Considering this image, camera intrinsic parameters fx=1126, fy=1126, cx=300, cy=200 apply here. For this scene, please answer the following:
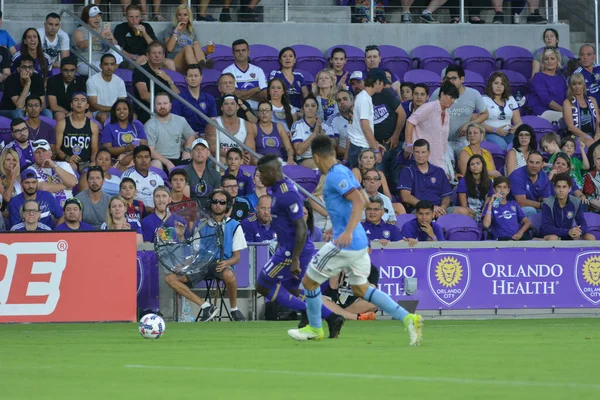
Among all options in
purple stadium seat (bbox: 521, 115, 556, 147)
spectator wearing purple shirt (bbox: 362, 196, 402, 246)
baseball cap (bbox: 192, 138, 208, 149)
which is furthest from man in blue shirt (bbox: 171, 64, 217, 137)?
purple stadium seat (bbox: 521, 115, 556, 147)

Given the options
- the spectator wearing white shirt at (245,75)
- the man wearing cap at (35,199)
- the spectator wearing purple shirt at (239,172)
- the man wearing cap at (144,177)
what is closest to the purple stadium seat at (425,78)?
the spectator wearing white shirt at (245,75)

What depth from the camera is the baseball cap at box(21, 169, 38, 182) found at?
50.1ft

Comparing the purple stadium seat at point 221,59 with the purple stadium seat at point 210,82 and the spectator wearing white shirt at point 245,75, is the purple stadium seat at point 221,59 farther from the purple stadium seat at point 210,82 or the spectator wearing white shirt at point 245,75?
the spectator wearing white shirt at point 245,75

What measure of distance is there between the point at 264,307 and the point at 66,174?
3392 mm

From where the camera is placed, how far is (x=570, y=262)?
15953mm

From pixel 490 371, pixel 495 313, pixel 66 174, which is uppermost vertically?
pixel 66 174

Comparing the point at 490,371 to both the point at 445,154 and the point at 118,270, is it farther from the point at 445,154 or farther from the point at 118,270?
the point at 445,154

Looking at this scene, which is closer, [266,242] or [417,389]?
[417,389]

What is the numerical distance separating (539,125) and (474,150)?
2355 mm

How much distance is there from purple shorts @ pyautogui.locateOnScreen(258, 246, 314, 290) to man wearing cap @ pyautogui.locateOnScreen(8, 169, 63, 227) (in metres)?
4.67

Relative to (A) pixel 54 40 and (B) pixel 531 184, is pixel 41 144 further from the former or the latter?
(B) pixel 531 184

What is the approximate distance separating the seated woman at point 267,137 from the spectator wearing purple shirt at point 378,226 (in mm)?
2499

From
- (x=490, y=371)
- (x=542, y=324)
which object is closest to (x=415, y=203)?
(x=542, y=324)

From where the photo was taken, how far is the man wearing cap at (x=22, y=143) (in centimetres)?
1608
